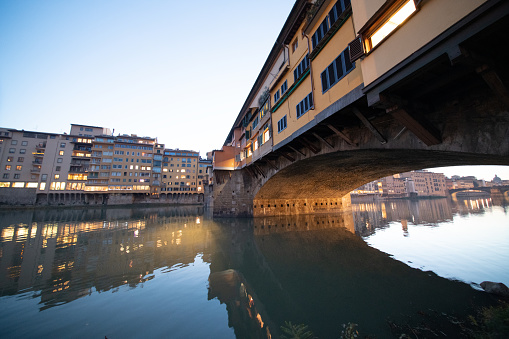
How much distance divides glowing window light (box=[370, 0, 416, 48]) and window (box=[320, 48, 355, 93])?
174 cm

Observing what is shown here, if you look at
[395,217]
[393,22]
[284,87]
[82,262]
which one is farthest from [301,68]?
[395,217]

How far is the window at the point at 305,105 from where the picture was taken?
41.7 feet

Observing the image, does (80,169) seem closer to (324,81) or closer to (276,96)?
(276,96)

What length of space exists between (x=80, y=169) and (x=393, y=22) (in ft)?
292

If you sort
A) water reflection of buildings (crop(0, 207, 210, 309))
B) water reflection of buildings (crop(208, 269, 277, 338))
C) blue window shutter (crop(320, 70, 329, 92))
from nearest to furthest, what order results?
1. water reflection of buildings (crop(208, 269, 277, 338))
2. water reflection of buildings (crop(0, 207, 210, 309))
3. blue window shutter (crop(320, 70, 329, 92))

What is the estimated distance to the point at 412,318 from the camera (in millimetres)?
5336

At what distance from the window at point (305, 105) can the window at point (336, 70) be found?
1.41m

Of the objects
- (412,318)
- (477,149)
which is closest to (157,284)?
(412,318)

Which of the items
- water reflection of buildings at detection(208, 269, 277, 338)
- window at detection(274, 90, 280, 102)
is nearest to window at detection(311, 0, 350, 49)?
window at detection(274, 90, 280, 102)

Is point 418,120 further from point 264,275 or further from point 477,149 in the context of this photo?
point 264,275

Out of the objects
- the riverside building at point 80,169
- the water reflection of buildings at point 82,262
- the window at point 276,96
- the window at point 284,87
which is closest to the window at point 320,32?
the window at point 284,87

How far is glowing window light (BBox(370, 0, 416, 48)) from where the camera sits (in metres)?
6.11

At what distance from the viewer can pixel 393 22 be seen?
265 inches

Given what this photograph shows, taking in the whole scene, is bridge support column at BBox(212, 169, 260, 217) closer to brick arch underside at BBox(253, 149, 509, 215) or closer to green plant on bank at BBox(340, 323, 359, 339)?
brick arch underside at BBox(253, 149, 509, 215)
